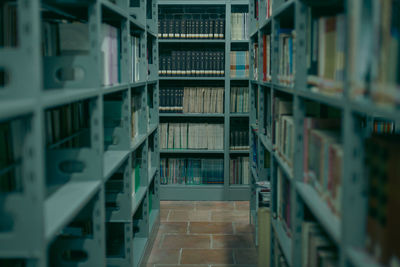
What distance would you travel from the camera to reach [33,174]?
1138mm

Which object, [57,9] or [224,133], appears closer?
[57,9]

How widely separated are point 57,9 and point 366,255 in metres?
1.66

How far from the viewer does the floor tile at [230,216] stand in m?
4.03

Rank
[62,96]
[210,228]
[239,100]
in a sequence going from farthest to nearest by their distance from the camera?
1. [239,100]
2. [210,228]
3. [62,96]

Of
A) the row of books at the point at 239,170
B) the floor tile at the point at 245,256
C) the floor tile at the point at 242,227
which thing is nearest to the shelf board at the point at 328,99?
the floor tile at the point at 245,256

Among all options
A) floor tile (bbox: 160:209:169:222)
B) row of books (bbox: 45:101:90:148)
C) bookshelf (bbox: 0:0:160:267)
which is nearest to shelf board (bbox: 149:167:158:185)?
bookshelf (bbox: 0:0:160:267)

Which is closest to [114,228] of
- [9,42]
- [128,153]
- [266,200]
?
[128,153]

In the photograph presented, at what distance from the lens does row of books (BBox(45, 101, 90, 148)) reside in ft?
6.22

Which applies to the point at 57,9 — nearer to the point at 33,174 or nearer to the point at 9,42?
the point at 9,42

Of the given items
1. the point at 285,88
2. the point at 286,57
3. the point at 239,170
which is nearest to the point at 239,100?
the point at 239,170

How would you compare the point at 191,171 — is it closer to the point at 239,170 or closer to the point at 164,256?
the point at 239,170

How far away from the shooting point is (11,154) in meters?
1.50

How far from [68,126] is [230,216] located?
2378 millimetres

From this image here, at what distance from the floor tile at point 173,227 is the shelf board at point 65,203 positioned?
82.2 inches
